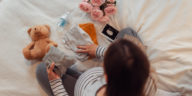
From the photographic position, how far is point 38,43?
0.93 m

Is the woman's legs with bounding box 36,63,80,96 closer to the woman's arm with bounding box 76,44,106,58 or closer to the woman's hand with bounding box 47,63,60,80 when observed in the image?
the woman's hand with bounding box 47,63,60,80

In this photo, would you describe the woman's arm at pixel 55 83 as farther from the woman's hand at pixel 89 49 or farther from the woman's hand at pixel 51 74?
the woman's hand at pixel 89 49

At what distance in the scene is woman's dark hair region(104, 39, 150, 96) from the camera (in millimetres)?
444

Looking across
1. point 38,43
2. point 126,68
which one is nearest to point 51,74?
point 38,43

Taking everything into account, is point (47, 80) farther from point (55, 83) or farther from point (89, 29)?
point (89, 29)

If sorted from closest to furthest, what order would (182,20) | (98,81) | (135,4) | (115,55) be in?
1. (115,55)
2. (98,81)
3. (182,20)
4. (135,4)

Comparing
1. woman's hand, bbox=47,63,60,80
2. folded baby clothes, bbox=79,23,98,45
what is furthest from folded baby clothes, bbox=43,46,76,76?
folded baby clothes, bbox=79,23,98,45

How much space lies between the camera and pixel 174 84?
788 millimetres

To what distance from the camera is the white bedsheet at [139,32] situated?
0.81 m

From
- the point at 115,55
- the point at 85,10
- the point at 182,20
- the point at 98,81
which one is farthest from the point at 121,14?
the point at 115,55

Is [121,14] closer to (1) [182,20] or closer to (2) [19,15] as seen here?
(1) [182,20]

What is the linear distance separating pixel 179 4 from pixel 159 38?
22 centimetres

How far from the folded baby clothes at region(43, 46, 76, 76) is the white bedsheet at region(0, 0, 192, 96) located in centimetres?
12

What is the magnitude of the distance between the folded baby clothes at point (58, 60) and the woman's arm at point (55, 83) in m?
0.03
